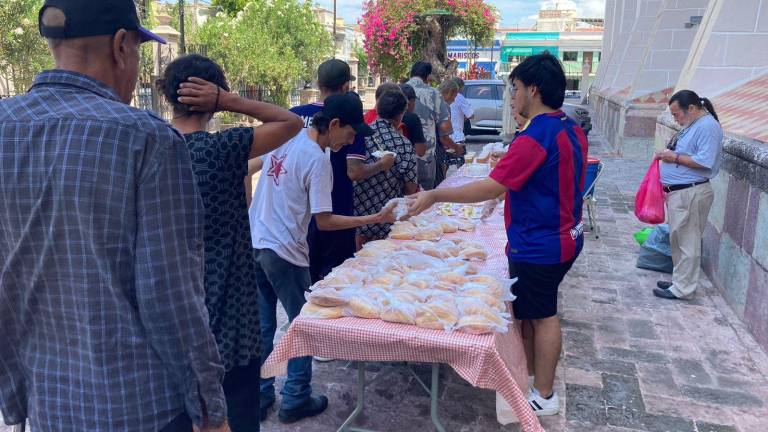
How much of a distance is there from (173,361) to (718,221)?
585 cm

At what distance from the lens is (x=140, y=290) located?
126 cm

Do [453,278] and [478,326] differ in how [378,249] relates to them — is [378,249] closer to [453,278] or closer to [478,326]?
[453,278]

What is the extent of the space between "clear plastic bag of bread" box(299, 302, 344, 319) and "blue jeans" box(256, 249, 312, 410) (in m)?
0.35

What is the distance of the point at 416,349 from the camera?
2547mm

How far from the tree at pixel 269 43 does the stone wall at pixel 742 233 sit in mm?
19469

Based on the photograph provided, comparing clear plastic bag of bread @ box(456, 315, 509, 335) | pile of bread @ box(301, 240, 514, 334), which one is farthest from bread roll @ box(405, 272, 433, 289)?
clear plastic bag of bread @ box(456, 315, 509, 335)

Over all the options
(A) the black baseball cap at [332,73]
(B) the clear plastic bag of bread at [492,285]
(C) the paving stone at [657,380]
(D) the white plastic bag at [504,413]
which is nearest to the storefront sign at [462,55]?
(A) the black baseball cap at [332,73]

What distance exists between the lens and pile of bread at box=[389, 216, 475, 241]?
12.8 feet

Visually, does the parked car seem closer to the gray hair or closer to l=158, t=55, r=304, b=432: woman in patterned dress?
the gray hair

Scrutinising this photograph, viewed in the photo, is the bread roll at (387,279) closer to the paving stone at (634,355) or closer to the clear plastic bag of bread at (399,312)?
the clear plastic bag of bread at (399,312)

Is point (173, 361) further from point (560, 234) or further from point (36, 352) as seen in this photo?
point (560, 234)

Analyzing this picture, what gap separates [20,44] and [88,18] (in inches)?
590

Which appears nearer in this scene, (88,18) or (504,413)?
(88,18)

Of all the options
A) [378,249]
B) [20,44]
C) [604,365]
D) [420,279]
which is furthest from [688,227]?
[20,44]
